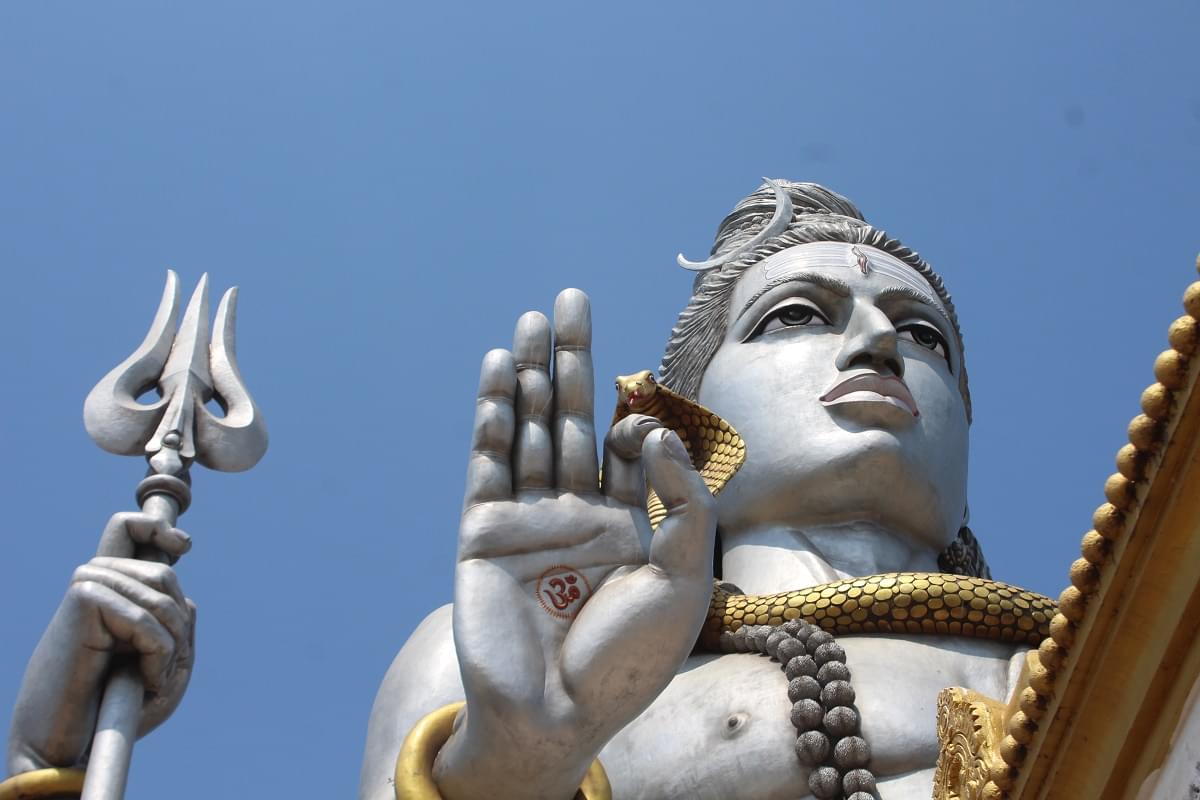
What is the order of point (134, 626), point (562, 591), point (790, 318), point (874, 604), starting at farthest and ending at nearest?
point (790, 318)
point (874, 604)
point (134, 626)
point (562, 591)

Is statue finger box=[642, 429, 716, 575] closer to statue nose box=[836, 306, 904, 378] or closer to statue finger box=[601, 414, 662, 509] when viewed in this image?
statue finger box=[601, 414, 662, 509]

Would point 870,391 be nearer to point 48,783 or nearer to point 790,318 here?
point 790,318

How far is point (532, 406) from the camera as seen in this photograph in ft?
21.4

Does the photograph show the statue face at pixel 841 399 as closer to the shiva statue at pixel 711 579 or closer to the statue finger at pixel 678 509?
the shiva statue at pixel 711 579

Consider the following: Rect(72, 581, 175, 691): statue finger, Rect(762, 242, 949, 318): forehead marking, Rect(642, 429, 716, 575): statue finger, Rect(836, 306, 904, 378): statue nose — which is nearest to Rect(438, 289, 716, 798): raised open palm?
Rect(642, 429, 716, 575): statue finger

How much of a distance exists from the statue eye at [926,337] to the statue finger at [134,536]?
4.23 meters

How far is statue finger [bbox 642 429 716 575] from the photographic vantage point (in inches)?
232

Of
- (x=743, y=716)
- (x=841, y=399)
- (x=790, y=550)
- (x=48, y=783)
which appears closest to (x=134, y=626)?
(x=48, y=783)

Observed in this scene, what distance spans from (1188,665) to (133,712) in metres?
3.75

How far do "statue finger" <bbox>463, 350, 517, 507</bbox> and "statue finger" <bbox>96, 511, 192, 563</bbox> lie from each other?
1333 mm

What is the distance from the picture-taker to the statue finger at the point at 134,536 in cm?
712

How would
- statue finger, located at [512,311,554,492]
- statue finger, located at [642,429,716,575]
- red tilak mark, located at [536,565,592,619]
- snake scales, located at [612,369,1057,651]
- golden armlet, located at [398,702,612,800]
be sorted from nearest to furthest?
statue finger, located at [642,429,716,575] → red tilak mark, located at [536,565,592,619] → statue finger, located at [512,311,554,492] → golden armlet, located at [398,702,612,800] → snake scales, located at [612,369,1057,651]

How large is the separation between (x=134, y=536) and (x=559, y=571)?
69.2 inches

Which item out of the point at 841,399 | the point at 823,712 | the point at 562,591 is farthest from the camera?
the point at 841,399
